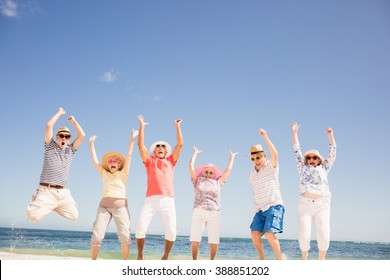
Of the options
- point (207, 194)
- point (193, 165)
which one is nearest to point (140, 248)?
point (207, 194)

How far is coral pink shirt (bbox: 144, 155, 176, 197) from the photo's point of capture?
7.17 meters

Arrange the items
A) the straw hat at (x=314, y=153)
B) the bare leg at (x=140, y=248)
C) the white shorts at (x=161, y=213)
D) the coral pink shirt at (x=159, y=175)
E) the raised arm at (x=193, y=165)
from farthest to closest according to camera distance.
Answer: the raised arm at (x=193, y=165), the straw hat at (x=314, y=153), the coral pink shirt at (x=159, y=175), the white shorts at (x=161, y=213), the bare leg at (x=140, y=248)

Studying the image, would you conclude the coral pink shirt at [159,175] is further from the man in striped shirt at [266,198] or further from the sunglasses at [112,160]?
the man in striped shirt at [266,198]

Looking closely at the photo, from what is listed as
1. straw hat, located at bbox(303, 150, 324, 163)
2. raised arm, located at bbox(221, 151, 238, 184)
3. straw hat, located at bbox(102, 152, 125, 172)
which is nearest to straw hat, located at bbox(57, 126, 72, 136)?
straw hat, located at bbox(102, 152, 125, 172)

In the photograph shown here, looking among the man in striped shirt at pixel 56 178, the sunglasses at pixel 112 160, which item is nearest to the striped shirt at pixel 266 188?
the sunglasses at pixel 112 160

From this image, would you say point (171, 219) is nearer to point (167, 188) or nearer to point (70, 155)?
point (167, 188)

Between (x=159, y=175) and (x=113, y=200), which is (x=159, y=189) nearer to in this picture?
(x=159, y=175)

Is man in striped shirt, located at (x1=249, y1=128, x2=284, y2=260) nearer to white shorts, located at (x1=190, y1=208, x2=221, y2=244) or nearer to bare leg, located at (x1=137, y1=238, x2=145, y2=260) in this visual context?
white shorts, located at (x1=190, y1=208, x2=221, y2=244)

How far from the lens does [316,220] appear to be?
7.09 metres

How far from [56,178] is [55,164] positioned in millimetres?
265

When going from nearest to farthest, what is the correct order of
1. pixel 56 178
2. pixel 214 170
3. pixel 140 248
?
pixel 140 248 < pixel 56 178 < pixel 214 170

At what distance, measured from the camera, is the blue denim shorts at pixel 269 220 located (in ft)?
22.4

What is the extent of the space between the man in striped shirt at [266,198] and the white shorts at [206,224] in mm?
694

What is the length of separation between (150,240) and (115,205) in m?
26.1
